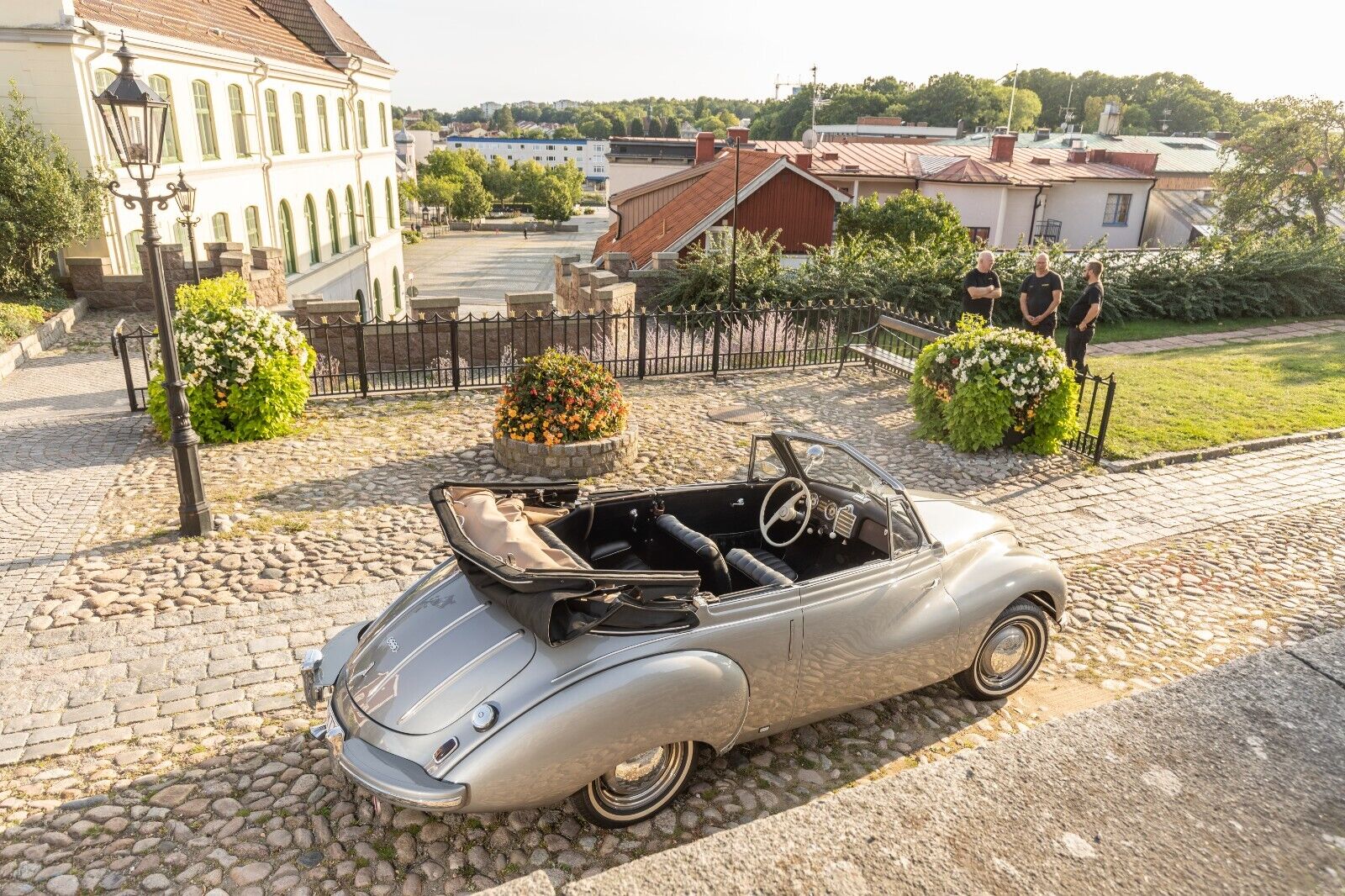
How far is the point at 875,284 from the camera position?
59.8 feet

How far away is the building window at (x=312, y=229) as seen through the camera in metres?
29.5

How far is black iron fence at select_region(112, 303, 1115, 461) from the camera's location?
12.2 meters

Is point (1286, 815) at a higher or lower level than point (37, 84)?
lower

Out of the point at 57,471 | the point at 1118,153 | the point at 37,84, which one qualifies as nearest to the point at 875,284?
the point at 57,471

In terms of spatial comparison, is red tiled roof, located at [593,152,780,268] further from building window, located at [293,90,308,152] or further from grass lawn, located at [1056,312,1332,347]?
building window, located at [293,90,308,152]

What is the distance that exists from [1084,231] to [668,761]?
4497 centimetres

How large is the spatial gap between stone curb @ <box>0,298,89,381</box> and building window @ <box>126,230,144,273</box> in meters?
1.83

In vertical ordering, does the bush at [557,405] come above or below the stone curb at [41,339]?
above

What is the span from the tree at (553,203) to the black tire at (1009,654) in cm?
7929

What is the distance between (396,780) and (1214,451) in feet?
33.3

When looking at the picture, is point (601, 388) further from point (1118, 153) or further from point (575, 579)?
point (1118, 153)

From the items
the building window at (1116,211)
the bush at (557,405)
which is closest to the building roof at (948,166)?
the building window at (1116,211)

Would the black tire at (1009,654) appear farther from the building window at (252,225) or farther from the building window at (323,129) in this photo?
the building window at (323,129)

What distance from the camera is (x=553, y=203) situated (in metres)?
79.7
